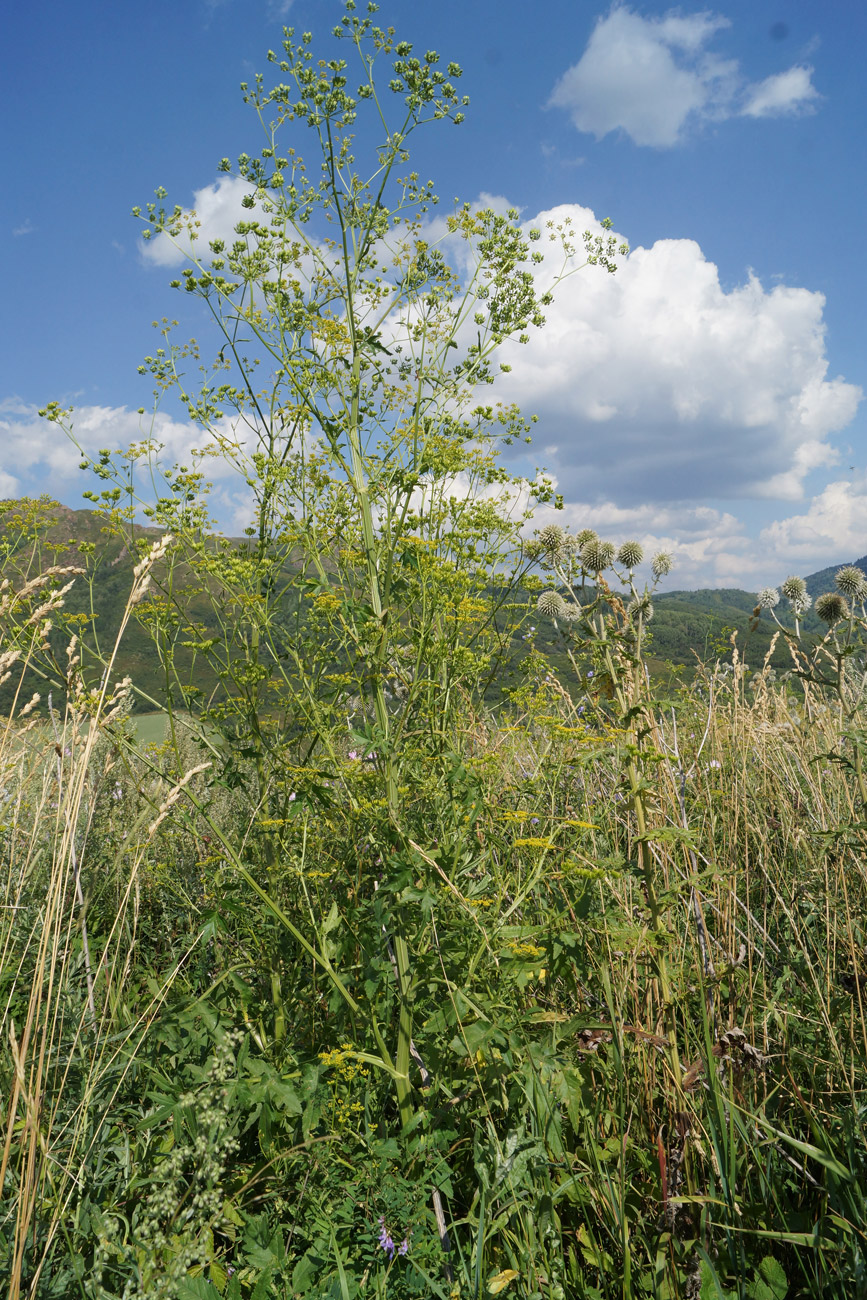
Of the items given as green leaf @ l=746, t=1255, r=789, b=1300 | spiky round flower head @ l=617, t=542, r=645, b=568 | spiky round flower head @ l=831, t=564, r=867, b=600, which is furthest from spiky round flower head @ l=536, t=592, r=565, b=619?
green leaf @ l=746, t=1255, r=789, b=1300

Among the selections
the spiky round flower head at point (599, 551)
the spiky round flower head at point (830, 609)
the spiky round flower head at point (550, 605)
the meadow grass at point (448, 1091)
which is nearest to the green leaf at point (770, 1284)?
the meadow grass at point (448, 1091)

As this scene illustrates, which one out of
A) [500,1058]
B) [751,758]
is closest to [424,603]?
[500,1058]

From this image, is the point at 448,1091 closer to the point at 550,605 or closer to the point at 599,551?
the point at 599,551

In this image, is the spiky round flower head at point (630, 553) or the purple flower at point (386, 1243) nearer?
the purple flower at point (386, 1243)

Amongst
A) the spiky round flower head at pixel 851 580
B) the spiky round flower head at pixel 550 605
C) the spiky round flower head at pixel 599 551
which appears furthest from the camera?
the spiky round flower head at pixel 851 580

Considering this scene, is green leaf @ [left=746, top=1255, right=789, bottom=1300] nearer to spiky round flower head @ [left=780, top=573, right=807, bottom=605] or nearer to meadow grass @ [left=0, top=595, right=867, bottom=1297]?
meadow grass @ [left=0, top=595, right=867, bottom=1297]

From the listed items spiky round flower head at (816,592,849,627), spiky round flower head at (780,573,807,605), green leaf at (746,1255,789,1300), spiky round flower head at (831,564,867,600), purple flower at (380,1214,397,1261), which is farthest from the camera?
spiky round flower head at (780,573,807,605)

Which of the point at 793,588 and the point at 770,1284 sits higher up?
the point at 793,588

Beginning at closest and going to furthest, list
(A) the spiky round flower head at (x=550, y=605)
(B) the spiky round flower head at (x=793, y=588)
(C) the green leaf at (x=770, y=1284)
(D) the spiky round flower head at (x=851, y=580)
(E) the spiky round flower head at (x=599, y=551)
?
(C) the green leaf at (x=770, y=1284)
(E) the spiky round flower head at (x=599, y=551)
(A) the spiky round flower head at (x=550, y=605)
(D) the spiky round flower head at (x=851, y=580)
(B) the spiky round flower head at (x=793, y=588)

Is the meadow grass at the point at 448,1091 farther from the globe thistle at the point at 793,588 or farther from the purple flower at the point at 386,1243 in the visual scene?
the globe thistle at the point at 793,588

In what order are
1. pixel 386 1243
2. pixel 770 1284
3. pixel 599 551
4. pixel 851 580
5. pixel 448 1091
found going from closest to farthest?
pixel 770 1284
pixel 386 1243
pixel 448 1091
pixel 599 551
pixel 851 580

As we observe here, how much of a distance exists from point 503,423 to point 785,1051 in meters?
3.35

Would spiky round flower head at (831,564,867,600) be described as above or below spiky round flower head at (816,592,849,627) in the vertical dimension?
above

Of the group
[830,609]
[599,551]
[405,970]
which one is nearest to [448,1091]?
[405,970]
